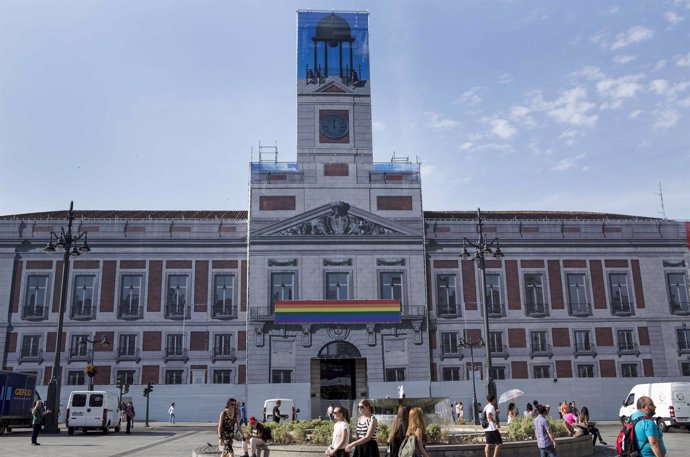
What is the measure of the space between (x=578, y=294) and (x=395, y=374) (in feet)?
48.1

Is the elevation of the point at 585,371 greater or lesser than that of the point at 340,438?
greater

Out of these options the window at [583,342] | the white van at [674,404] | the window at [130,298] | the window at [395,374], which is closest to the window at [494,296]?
the window at [583,342]

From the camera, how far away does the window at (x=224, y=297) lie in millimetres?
45906

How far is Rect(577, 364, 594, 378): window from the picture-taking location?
4588 cm

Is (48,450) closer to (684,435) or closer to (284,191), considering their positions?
(684,435)

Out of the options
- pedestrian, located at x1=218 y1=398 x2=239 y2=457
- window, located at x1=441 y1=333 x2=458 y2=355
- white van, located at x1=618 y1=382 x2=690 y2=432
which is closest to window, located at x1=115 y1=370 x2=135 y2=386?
window, located at x1=441 y1=333 x2=458 y2=355

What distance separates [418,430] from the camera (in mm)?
9211

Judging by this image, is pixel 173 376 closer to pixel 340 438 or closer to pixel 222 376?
pixel 222 376

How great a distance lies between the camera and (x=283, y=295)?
149ft

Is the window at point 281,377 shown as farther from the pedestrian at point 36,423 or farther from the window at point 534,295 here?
the pedestrian at point 36,423

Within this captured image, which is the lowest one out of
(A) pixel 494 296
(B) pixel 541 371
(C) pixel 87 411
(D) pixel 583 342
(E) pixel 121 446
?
(E) pixel 121 446

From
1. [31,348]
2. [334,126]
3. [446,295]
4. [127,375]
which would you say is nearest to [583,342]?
[446,295]

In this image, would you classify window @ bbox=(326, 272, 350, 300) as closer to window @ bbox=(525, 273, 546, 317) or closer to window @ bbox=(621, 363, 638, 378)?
window @ bbox=(525, 273, 546, 317)

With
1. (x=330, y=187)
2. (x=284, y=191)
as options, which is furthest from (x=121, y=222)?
(x=330, y=187)
